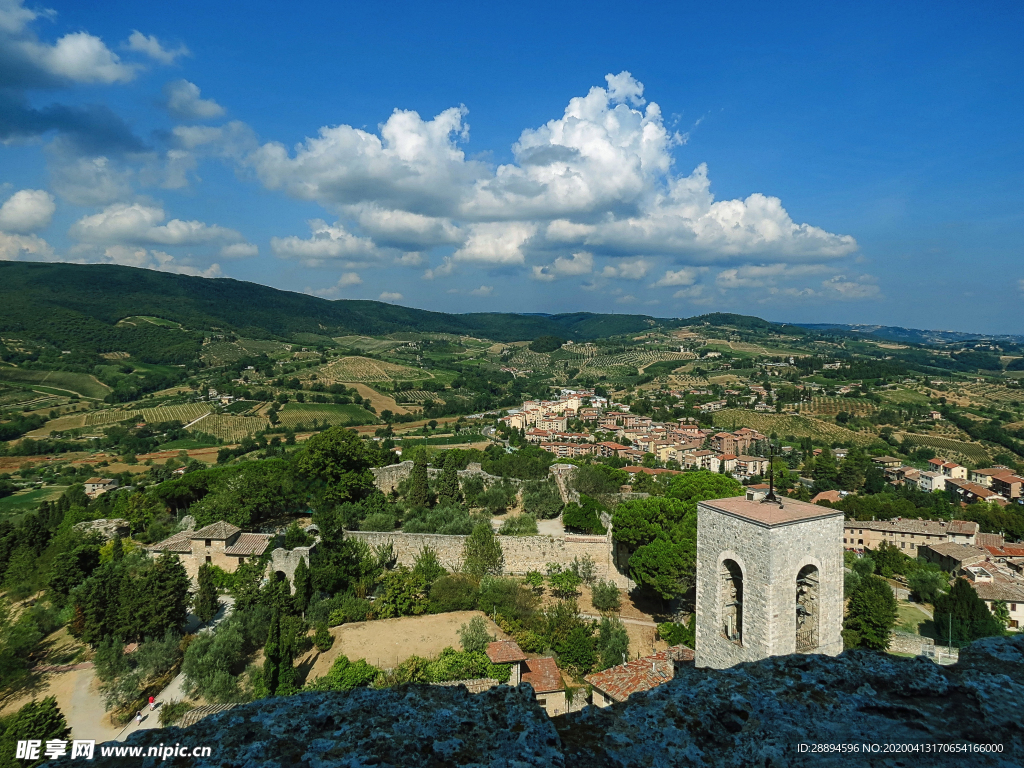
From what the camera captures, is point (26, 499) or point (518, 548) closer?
point (518, 548)

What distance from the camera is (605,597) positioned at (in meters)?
17.3

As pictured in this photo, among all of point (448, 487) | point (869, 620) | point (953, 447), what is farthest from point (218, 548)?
point (953, 447)

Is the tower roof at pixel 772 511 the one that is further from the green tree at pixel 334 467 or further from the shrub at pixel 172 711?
the green tree at pixel 334 467

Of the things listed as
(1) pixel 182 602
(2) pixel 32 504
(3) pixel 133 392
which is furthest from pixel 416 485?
(3) pixel 133 392

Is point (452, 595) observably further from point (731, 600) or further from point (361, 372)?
point (361, 372)

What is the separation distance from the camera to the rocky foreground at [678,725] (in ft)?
5.36

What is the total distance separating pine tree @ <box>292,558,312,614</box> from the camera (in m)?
15.7

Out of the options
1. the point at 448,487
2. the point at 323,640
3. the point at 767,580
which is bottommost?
the point at 323,640

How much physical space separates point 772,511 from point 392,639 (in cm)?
1163

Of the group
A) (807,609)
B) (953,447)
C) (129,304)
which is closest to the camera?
(807,609)

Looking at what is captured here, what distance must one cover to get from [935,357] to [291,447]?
20364 centimetres

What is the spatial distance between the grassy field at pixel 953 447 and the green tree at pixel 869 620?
2226 inches

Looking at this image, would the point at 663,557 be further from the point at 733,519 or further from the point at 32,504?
the point at 32,504

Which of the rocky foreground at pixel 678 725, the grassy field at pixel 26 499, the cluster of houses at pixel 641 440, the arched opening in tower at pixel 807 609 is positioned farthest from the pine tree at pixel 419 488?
the grassy field at pixel 26 499
